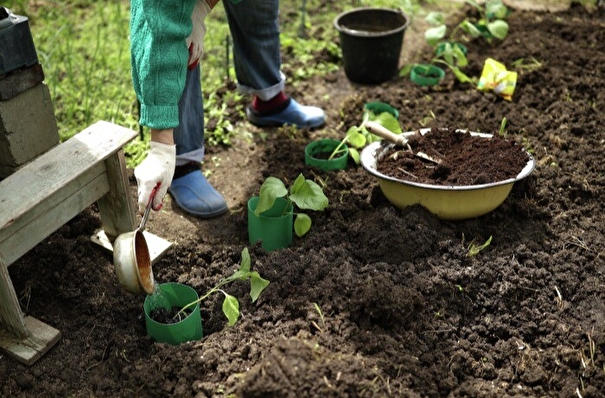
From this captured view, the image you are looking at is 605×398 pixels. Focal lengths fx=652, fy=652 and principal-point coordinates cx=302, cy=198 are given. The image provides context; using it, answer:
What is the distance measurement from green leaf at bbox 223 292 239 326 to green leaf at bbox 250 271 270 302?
0.07 m

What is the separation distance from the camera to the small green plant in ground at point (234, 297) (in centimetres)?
235

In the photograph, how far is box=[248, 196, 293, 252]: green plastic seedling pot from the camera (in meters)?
2.81

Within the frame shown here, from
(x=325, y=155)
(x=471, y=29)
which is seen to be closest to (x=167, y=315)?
(x=325, y=155)

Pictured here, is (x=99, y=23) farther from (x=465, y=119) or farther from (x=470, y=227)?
(x=470, y=227)

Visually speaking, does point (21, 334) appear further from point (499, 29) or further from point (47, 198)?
point (499, 29)

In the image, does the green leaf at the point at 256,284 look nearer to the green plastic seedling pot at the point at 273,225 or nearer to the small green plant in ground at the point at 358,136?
the green plastic seedling pot at the point at 273,225

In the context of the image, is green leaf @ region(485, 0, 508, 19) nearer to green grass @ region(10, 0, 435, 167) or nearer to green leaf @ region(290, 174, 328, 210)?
green grass @ region(10, 0, 435, 167)

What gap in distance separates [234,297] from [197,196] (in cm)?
87

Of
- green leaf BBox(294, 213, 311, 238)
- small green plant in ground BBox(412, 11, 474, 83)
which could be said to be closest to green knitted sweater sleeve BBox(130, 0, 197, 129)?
green leaf BBox(294, 213, 311, 238)

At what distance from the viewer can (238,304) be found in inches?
95.5

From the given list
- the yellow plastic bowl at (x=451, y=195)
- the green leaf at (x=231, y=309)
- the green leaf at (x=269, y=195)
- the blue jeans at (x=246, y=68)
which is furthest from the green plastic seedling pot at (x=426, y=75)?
the green leaf at (x=231, y=309)

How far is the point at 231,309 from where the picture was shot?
2354mm

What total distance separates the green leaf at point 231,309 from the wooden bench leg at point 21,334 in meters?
0.65

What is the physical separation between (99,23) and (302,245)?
2.99m
